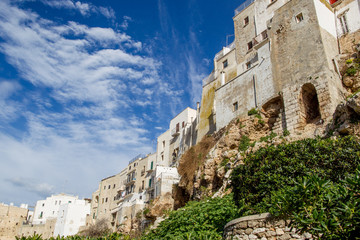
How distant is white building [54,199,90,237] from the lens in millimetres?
57469

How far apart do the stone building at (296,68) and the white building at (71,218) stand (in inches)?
1647

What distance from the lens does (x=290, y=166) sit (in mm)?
10523

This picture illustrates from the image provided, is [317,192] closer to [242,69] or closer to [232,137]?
[232,137]

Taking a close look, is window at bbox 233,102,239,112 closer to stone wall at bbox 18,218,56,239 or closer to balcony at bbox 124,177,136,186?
balcony at bbox 124,177,136,186

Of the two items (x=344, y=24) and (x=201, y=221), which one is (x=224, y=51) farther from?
(x=201, y=221)

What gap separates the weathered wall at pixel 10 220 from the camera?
6219 centimetres

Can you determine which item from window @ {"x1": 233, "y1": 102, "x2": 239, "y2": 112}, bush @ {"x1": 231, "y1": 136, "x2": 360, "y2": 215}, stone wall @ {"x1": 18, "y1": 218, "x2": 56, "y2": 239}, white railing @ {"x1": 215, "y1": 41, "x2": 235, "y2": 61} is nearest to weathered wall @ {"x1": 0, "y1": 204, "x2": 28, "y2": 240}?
stone wall @ {"x1": 18, "y1": 218, "x2": 56, "y2": 239}

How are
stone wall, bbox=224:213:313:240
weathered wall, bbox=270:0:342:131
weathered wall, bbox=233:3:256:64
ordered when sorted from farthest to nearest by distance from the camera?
1. weathered wall, bbox=233:3:256:64
2. weathered wall, bbox=270:0:342:131
3. stone wall, bbox=224:213:313:240

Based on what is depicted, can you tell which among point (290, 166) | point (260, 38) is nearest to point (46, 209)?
point (260, 38)

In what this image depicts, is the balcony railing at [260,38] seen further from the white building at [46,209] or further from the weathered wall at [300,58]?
the white building at [46,209]

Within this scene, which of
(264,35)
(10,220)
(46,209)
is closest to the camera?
(264,35)

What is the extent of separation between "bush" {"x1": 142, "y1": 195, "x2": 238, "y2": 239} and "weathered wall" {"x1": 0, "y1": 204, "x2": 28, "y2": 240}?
59877mm

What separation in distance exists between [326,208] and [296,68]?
646 inches

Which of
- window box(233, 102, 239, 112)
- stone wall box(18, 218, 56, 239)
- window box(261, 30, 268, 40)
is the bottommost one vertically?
stone wall box(18, 218, 56, 239)
